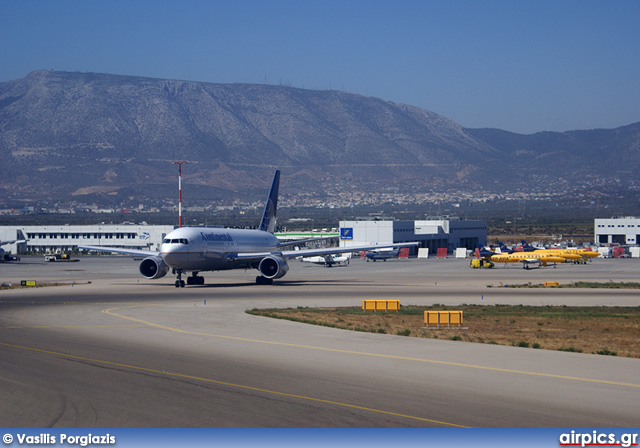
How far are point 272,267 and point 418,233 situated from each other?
85053 mm

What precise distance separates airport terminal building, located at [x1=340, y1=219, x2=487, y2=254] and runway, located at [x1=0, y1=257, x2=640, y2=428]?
94769 millimetres

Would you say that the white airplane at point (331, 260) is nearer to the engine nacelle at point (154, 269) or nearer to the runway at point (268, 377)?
the engine nacelle at point (154, 269)

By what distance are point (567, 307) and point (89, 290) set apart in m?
35.9

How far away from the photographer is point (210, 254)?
212ft

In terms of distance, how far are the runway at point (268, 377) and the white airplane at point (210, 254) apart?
17.0 metres

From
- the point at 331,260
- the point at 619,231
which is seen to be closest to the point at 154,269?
the point at 331,260

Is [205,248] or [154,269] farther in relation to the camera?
[154,269]

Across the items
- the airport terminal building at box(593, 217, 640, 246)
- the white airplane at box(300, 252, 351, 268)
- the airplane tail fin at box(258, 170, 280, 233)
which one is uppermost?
the airplane tail fin at box(258, 170, 280, 233)

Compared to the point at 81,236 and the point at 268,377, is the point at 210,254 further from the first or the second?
the point at 81,236

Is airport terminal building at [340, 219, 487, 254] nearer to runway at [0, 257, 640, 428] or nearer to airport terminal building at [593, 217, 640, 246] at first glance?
airport terminal building at [593, 217, 640, 246]

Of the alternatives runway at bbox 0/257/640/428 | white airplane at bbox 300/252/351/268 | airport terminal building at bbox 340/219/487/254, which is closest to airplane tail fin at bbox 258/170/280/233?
white airplane at bbox 300/252/351/268

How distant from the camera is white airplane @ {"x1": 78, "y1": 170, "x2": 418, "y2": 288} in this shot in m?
62.6

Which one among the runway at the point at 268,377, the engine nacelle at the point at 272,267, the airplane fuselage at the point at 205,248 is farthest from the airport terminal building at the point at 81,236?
the runway at the point at 268,377

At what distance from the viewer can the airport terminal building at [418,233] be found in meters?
139
